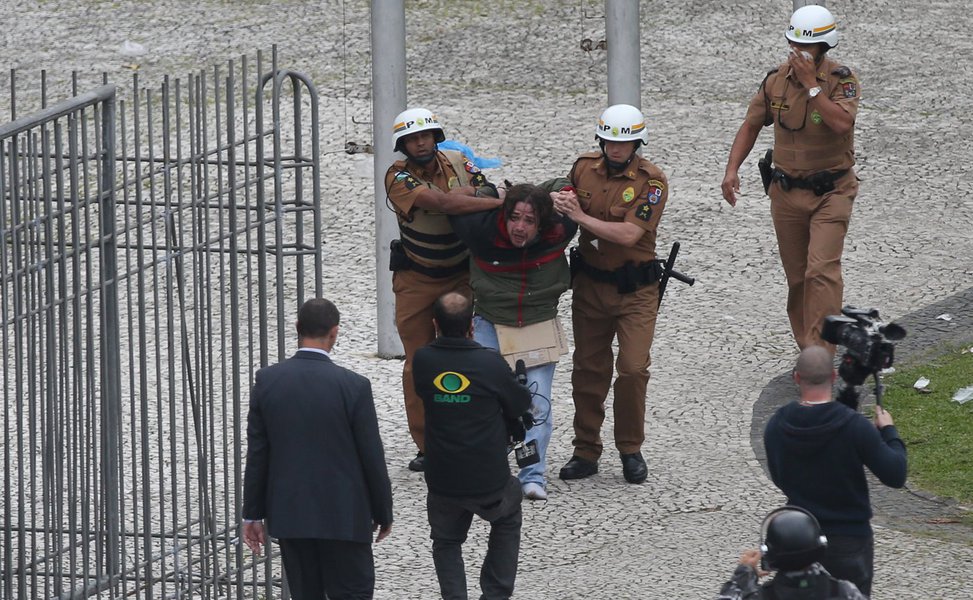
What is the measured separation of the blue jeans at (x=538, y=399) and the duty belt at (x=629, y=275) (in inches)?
21.1

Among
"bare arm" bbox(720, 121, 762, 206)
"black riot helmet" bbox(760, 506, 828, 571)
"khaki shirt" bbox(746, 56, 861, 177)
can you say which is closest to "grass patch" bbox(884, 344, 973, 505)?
"khaki shirt" bbox(746, 56, 861, 177)

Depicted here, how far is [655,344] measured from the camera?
9586 millimetres

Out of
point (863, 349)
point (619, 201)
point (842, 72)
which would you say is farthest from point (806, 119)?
point (863, 349)

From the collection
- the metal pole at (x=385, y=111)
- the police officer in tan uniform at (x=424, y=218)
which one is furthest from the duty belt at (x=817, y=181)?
the metal pole at (x=385, y=111)

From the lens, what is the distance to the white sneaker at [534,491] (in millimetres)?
7328

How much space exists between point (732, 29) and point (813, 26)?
7079mm

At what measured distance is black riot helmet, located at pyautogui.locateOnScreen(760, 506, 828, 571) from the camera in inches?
163

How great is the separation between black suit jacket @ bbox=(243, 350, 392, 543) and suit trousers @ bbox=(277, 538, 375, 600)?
0.34ft

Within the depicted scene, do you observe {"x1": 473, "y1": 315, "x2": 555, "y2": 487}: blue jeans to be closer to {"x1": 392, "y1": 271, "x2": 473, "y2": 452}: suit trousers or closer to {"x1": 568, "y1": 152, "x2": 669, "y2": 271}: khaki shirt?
{"x1": 392, "y1": 271, "x2": 473, "y2": 452}: suit trousers

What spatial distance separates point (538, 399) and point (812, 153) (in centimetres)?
243

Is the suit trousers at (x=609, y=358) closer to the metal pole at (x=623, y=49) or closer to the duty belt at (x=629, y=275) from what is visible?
the duty belt at (x=629, y=275)

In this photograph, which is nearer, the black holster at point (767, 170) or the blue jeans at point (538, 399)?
the blue jeans at point (538, 399)

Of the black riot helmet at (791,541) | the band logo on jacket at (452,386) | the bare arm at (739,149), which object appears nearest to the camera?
the black riot helmet at (791,541)

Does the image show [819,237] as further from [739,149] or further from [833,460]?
[833,460]
